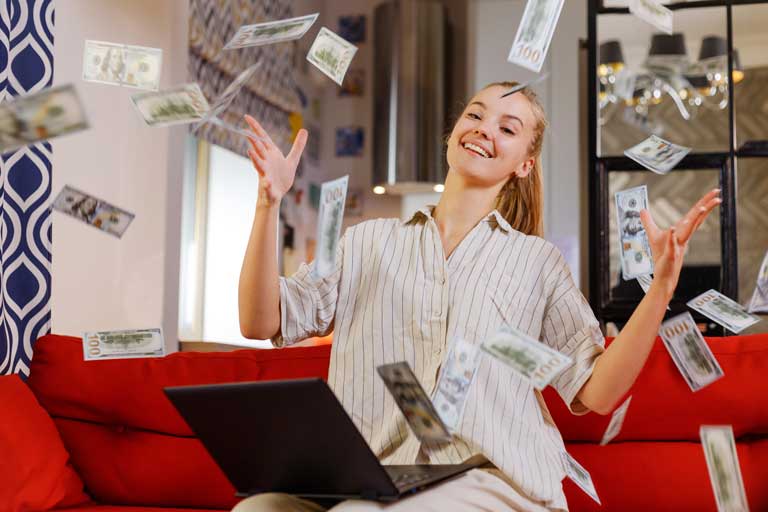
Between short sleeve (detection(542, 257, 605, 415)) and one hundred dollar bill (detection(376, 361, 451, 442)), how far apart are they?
0.36 m

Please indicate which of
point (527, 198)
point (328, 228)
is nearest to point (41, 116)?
point (328, 228)

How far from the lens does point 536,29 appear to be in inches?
76.1

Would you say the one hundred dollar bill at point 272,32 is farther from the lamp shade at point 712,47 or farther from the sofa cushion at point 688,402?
the lamp shade at point 712,47

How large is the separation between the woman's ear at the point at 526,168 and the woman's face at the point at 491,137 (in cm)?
2

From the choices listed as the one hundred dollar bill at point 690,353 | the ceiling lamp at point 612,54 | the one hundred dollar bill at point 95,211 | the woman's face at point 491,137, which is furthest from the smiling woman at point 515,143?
the ceiling lamp at point 612,54

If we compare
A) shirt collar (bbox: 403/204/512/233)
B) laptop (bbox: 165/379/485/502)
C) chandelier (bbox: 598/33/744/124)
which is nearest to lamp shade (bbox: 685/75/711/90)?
chandelier (bbox: 598/33/744/124)

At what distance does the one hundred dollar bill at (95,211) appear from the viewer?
2.15 m

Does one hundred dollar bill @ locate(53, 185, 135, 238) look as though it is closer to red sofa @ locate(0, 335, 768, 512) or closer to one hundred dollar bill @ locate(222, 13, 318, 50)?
red sofa @ locate(0, 335, 768, 512)

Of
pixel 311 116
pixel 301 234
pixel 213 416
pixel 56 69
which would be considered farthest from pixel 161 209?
pixel 311 116

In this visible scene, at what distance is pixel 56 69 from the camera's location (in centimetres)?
271

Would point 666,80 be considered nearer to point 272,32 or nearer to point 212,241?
point 212,241

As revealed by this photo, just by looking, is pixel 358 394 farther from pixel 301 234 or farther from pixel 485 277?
pixel 301 234

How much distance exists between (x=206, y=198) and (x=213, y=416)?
334cm

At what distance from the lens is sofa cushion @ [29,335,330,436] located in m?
2.22
